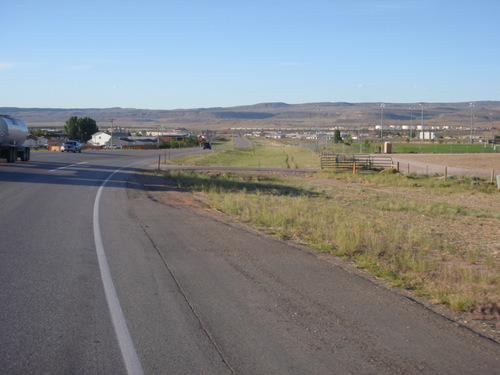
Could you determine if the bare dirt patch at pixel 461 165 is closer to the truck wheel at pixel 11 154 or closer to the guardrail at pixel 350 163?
the guardrail at pixel 350 163

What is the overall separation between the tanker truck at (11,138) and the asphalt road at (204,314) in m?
28.7

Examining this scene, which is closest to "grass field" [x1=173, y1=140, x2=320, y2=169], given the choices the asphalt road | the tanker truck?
the tanker truck

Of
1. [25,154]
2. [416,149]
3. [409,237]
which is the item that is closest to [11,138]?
[25,154]

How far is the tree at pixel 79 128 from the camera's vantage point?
14938 centimetres

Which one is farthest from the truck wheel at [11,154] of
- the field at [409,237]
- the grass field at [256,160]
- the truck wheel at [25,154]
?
the grass field at [256,160]

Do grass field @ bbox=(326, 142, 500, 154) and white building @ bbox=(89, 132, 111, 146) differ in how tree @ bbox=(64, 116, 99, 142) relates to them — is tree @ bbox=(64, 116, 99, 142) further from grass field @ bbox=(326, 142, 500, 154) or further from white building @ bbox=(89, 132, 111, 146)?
grass field @ bbox=(326, 142, 500, 154)

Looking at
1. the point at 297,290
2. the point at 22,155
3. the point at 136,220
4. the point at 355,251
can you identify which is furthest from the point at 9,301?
the point at 22,155

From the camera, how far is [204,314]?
7219 millimetres

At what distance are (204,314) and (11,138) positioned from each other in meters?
36.8

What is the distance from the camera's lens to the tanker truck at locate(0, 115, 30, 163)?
127ft

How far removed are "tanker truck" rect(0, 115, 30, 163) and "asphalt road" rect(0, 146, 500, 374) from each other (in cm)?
2866

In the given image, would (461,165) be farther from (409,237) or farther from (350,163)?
(409,237)

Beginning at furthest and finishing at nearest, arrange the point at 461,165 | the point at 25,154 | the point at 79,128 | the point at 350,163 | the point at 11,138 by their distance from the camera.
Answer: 1. the point at 79,128
2. the point at 461,165
3. the point at 350,163
4. the point at 25,154
5. the point at 11,138

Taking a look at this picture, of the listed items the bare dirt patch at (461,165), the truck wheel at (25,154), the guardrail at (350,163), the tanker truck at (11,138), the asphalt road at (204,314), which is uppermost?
the tanker truck at (11,138)
